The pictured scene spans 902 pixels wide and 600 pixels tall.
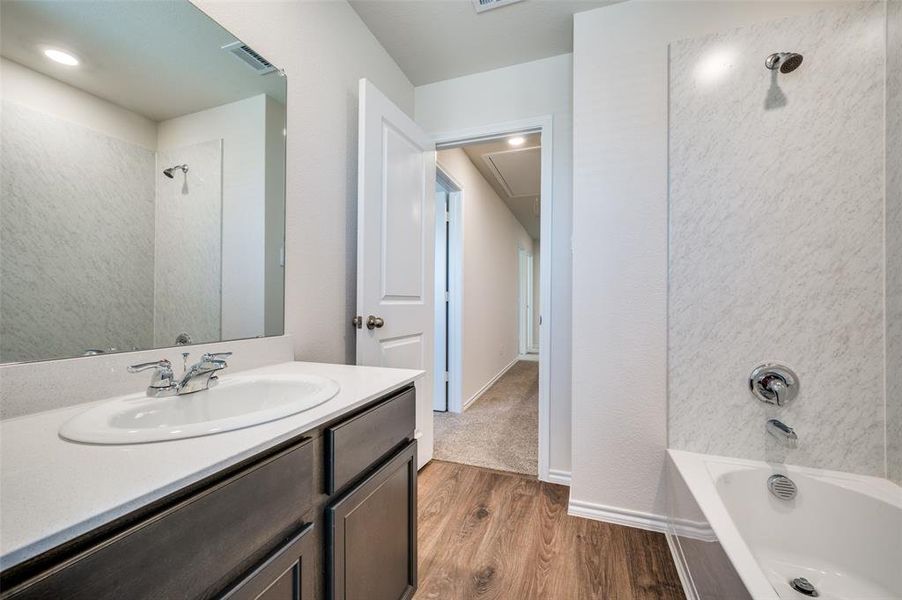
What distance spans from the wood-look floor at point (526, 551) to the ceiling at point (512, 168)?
6.83 ft

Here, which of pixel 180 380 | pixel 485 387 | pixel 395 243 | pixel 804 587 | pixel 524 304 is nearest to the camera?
pixel 180 380

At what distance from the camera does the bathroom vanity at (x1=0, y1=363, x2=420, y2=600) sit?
38 cm

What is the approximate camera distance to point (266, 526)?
0.61 meters

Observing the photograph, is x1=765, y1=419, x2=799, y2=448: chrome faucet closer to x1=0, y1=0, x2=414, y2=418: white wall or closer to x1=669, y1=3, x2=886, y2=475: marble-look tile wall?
x1=669, y1=3, x2=886, y2=475: marble-look tile wall

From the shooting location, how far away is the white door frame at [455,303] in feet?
10.3

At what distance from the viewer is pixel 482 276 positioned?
3.91m

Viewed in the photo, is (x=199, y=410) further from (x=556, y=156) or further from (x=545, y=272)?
(x=556, y=156)

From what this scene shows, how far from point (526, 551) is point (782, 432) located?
112cm

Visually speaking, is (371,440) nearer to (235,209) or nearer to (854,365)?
(235,209)

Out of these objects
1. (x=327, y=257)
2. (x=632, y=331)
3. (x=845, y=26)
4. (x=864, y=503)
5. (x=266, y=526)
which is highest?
(x=845, y=26)

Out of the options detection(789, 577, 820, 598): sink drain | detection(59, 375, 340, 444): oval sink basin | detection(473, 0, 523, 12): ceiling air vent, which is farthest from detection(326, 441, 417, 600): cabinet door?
detection(473, 0, 523, 12): ceiling air vent

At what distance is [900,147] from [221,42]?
92.8 inches

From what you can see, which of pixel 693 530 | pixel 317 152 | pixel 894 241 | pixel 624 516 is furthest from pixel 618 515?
pixel 317 152

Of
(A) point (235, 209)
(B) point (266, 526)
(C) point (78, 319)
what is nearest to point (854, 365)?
(B) point (266, 526)
